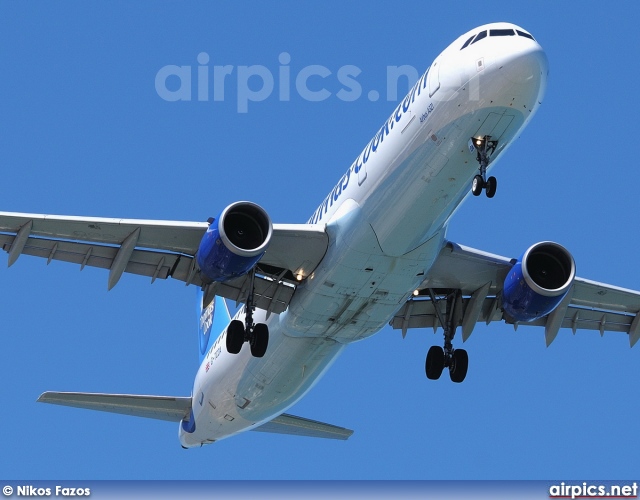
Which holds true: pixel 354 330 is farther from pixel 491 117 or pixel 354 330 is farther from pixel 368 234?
pixel 491 117

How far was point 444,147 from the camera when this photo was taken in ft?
85.5

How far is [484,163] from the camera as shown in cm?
2562

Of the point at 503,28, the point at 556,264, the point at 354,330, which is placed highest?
the point at 503,28

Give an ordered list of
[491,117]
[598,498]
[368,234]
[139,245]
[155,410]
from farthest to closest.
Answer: [155,410] → [598,498] → [139,245] → [368,234] → [491,117]

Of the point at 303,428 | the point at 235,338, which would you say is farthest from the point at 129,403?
the point at 235,338

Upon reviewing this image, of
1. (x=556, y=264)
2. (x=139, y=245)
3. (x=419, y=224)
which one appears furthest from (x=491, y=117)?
(x=139, y=245)

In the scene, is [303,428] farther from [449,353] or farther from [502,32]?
[502,32]

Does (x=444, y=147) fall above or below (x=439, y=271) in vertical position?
above

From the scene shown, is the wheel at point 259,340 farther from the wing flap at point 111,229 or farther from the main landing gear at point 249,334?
the wing flap at point 111,229

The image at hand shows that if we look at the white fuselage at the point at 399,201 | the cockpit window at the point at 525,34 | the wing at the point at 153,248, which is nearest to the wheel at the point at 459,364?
the white fuselage at the point at 399,201

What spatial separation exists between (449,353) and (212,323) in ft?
29.9

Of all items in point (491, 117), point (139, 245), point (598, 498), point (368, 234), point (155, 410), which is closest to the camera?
point (491, 117)

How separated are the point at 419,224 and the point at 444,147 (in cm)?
199

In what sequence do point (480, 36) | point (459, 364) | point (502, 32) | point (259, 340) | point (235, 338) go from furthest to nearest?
1. point (459, 364)
2. point (259, 340)
3. point (235, 338)
4. point (480, 36)
5. point (502, 32)
